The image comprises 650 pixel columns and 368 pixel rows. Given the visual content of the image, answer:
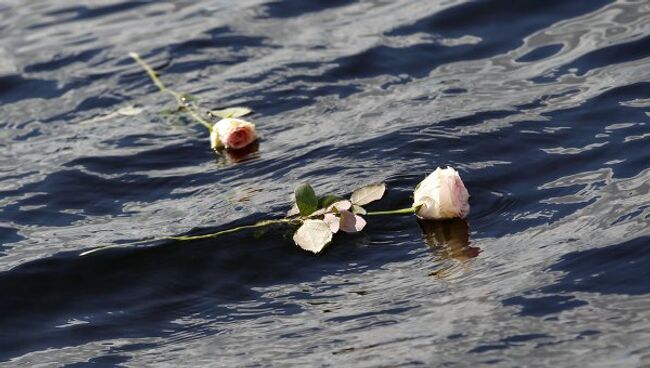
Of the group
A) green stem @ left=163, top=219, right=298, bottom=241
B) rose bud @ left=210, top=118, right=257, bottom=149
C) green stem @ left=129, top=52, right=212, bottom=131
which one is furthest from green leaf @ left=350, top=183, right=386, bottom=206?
green stem @ left=129, top=52, right=212, bottom=131

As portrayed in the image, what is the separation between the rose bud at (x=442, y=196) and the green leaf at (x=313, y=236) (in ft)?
1.06

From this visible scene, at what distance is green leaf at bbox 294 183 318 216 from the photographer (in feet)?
13.7

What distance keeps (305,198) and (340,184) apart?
0.50 meters

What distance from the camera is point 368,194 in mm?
4281

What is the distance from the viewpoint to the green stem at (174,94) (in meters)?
5.72

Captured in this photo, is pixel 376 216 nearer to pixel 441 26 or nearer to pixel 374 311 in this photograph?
pixel 374 311

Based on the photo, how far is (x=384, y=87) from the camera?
19.4 ft

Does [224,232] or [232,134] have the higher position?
[232,134]

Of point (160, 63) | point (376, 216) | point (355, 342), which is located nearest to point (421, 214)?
point (376, 216)

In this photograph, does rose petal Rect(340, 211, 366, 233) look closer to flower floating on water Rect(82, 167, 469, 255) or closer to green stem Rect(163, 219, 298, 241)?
flower floating on water Rect(82, 167, 469, 255)

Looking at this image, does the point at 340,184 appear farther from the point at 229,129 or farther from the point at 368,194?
the point at 229,129

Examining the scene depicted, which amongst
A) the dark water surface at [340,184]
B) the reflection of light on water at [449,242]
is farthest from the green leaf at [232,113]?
the reflection of light on water at [449,242]

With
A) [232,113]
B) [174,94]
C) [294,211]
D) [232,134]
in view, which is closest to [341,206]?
[294,211]

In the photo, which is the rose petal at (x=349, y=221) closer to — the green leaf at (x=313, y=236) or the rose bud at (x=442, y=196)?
the green leaf at (x=313, y=236)
